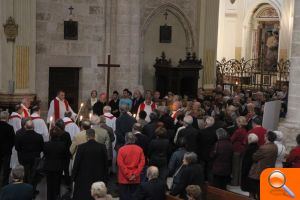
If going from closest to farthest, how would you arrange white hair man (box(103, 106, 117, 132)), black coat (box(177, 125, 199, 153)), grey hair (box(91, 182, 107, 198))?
1. grey hair (box(91, 182, 107, 198))
2. black coat (box(177, 125, 199, 153))
3. white hair man (box(103, 106, 117, 132))

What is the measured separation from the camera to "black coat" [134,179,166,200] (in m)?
6.63

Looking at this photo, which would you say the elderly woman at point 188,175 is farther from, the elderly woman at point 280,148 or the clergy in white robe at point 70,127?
the clergy in white robe at point 70,127

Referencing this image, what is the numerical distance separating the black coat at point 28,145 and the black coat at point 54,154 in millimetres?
443

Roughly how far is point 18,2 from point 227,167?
9.56 meters

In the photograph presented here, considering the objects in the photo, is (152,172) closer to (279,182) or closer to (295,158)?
(295,158)

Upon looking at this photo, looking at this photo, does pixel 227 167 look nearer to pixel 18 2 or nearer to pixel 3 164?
pixel 3 164

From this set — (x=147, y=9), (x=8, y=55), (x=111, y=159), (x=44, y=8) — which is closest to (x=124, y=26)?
(x=147, y=9)

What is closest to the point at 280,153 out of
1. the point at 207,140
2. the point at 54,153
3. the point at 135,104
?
the point at 207,140

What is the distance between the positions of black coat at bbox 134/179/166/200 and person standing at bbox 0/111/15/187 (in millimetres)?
3647

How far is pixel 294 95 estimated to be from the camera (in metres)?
9.09

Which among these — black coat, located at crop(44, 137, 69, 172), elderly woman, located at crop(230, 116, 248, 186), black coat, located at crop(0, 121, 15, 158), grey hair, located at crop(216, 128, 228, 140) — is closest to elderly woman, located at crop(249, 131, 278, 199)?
grey hair, located at crop(216, 128, 228, 140)

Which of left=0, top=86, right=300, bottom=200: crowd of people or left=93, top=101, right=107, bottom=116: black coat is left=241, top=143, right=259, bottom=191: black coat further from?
left=93, top=101, right=107, bottom=116: black coat

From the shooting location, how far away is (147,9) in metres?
19.5

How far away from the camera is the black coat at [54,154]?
27.6 ft
